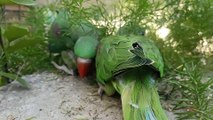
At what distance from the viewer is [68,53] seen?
0.65 meters

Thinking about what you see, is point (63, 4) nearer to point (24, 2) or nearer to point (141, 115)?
point (24, 2)

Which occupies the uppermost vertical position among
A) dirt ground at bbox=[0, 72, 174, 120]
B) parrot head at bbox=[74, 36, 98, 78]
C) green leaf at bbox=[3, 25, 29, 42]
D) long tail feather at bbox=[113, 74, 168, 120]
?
green leaf at bbox=[3, 25, 29, 42]

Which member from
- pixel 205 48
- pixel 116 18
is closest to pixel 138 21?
pixel 116 18

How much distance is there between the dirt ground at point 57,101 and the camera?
20.7 inches

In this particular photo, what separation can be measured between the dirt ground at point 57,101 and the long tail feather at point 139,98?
0.18 ft

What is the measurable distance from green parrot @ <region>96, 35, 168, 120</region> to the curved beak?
3 centimetres

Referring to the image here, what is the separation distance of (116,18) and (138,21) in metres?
0.04

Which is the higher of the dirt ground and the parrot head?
the parrot head

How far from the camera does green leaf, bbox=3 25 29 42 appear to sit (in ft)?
1.92

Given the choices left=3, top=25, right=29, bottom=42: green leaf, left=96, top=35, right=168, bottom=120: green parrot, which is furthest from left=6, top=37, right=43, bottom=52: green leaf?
left=96, top=35, right=168, bottom=120: green parrot

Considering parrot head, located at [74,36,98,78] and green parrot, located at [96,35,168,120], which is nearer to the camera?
green parrot, located at [96,35,168,120]

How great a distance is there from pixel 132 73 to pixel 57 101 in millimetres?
138

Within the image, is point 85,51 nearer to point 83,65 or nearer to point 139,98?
point 83,65

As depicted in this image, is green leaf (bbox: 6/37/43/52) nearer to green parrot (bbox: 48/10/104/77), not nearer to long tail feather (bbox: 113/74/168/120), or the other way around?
green parrot (bbox: 48/10/104/77)
